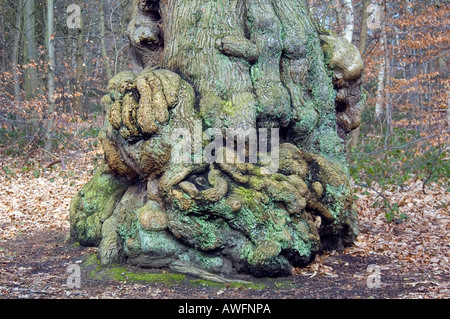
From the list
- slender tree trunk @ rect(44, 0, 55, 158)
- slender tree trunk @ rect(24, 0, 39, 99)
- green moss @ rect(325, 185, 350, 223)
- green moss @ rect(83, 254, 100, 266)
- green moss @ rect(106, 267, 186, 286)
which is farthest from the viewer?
slender tree trunk @ rect(24, 0, 39, 99)

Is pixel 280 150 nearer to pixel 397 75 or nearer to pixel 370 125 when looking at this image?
pixel 370 125

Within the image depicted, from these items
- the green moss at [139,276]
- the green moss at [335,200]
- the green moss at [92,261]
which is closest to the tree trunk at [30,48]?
the green moss at [92,261]

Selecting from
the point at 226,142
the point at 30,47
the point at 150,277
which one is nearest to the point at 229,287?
the point at 150,277

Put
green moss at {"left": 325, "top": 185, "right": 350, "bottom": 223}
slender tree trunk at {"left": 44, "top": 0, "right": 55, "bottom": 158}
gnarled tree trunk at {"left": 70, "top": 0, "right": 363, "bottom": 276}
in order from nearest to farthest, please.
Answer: gnarled tree trunk at {"left": 70, "top": 0, "right": 363, "bottom": 276} < green moss at {"left": 325, "top": 185, "right": 350, "bottom": 223} < slender tree trunk at {"left": 44, "top": 0, "right": 55, "bottom": 158}

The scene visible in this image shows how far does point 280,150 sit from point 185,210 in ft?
5.29

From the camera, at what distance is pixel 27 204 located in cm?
1039

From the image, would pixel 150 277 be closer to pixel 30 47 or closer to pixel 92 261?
pixel 92 261

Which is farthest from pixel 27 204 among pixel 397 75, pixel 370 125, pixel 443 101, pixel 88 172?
pixel 397 75

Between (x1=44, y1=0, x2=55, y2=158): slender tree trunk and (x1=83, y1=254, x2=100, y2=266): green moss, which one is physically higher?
(x1=44, y1=0, x2=55, y2=158): slender tree trunk

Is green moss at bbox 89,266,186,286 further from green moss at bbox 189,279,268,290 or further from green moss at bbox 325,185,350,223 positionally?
green moss at bbox 325,185,350,223

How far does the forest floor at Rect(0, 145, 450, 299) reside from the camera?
505 centimetres

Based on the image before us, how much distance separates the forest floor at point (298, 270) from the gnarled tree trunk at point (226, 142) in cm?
30

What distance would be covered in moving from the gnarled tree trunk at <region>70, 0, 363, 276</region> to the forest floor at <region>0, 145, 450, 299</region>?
0.30m

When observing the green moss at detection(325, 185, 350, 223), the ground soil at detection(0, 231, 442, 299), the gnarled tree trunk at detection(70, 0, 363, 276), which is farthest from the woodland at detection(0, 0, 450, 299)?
the green moss at detection(325, 185, 350, 223)
